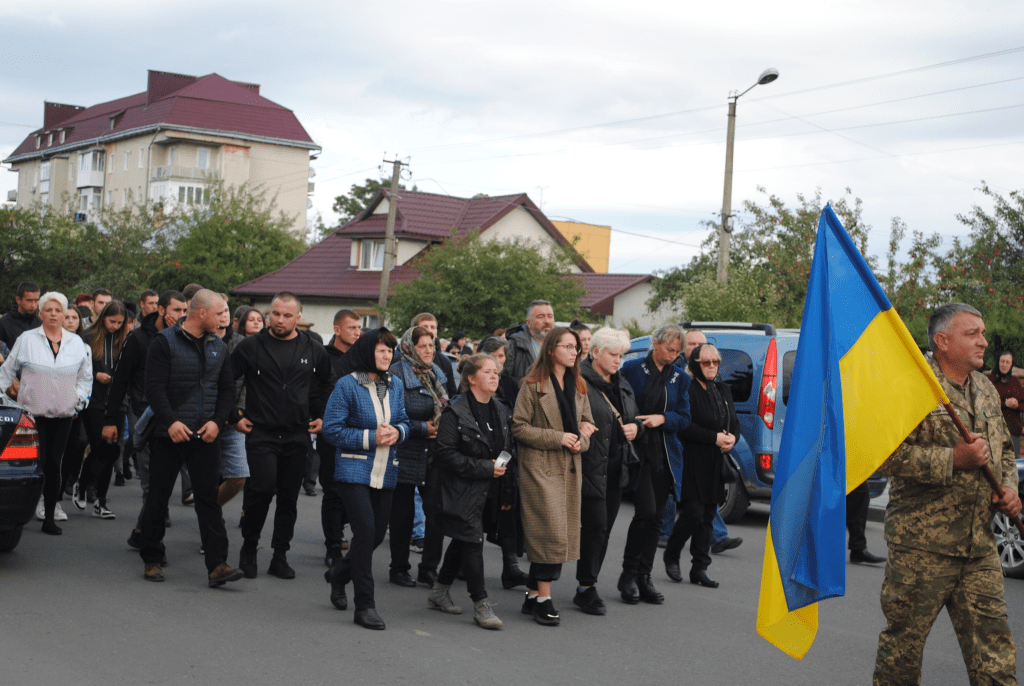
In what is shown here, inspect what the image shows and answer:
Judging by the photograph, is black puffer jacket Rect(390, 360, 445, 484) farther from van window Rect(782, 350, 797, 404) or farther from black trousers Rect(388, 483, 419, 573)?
van window Rect(782, 350, 797, 404)

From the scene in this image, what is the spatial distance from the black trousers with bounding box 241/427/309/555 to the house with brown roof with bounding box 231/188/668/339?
119 feet

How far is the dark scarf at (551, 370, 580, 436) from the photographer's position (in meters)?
7.17

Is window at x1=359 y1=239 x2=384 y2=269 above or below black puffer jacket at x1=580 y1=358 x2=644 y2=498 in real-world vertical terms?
above

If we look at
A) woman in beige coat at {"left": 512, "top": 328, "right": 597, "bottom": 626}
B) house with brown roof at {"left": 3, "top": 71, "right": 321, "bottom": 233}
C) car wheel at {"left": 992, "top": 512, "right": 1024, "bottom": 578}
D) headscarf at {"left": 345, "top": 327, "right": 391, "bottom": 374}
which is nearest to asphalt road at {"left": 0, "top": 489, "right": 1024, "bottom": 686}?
woman in beige coat at {"left": 512, "top": 328, "right": 597, "bottom": 626}

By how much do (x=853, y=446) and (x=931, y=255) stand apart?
2393cm

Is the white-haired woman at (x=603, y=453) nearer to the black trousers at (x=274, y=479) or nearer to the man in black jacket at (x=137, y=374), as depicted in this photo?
the black trousers at (x=274, y=479)

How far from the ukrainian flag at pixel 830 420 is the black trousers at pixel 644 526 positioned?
3.07m

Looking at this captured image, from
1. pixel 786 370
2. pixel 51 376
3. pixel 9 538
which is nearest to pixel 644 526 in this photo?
pixel 786 370

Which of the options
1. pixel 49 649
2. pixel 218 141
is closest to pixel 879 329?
pixel 49 649

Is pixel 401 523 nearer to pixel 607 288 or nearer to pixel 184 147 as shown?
pixel 607 288

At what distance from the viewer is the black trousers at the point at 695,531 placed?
8262 mm

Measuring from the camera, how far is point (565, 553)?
275 inches

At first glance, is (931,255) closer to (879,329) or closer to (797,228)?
(797,228)

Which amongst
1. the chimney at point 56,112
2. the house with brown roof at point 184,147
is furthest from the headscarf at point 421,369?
the chimney at point 56,112
